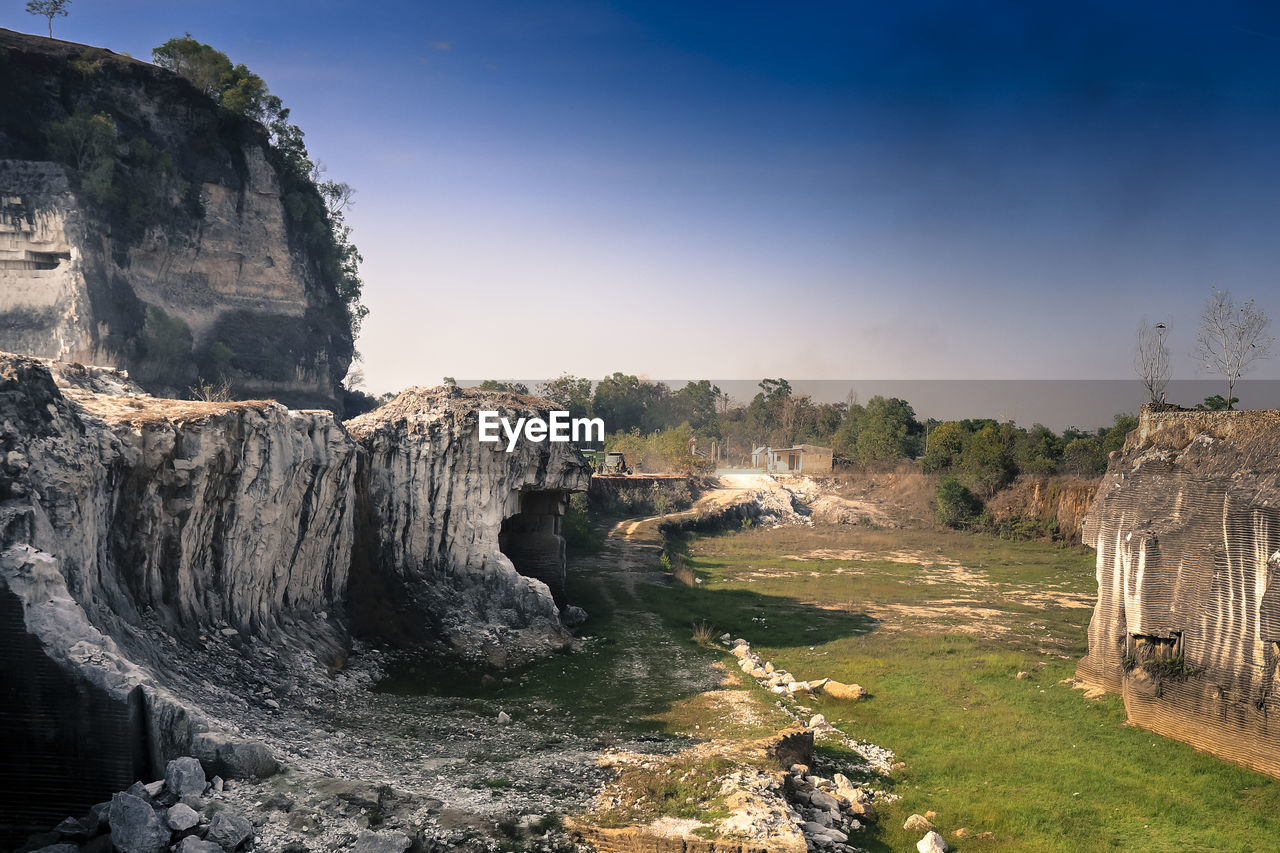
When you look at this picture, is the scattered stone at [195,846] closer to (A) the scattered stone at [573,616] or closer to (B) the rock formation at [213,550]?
(B) the rock formation at [213,550]

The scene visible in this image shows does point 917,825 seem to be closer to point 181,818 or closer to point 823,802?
point 823,802

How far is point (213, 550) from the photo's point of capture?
13.9 meters

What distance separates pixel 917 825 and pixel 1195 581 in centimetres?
770

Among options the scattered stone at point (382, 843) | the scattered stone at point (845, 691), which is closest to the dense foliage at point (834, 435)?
the scattered stone at point (845, 691)

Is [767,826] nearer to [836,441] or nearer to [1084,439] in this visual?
[1084,439]

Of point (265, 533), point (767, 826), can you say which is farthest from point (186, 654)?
point (767, 826)

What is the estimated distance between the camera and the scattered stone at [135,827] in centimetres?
799

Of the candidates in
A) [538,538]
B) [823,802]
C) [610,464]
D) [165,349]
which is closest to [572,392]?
[610,464]

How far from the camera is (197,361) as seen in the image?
169ft

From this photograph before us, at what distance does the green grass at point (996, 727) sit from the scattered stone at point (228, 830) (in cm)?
816

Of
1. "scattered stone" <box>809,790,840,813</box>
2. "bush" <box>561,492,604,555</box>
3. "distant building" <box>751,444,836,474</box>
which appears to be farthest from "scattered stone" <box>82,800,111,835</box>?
"distant building" <box>751,444,836,474</box>

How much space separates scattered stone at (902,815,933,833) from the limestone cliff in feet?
153

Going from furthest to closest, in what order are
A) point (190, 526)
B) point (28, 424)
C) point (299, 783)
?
point (190, 526) < point (28, 424) < point (299, 783)

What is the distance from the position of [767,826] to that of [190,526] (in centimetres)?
991
